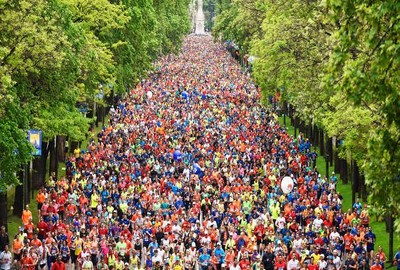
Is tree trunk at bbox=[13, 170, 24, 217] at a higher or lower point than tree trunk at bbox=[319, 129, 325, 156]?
higher

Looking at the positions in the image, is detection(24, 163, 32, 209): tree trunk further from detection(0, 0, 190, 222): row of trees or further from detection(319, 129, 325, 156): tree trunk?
detection(319, 129, 325, 156): tree trunk

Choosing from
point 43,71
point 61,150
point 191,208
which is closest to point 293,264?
point 191,208

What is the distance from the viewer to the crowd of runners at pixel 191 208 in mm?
29891

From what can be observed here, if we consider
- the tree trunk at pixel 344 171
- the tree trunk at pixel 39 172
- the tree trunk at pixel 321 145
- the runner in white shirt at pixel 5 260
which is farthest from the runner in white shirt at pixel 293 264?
the tree trunk at pixel 321 145

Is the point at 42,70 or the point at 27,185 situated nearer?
the point at 42,70

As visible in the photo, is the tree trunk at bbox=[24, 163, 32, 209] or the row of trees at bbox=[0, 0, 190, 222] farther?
the tree trunk at bbox=[24, 163, 32, 209]

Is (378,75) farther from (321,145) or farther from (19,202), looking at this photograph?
(321,145)

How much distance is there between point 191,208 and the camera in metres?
37.7

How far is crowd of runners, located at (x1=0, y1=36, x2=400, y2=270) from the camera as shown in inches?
1177

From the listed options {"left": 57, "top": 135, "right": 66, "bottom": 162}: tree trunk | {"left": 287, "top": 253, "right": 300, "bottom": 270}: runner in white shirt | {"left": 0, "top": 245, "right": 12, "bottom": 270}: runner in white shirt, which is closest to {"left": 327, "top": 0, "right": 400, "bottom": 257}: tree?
{"left": 287, "top": 253, "right": 300, "bottom": 270}: runner in white shirt

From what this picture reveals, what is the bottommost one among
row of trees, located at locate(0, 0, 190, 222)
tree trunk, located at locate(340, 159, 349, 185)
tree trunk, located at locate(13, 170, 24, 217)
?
tree trunk, located at locate(340, 159, 349, 185)

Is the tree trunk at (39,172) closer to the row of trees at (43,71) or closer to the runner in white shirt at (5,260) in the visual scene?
the row of trees at (43,71)

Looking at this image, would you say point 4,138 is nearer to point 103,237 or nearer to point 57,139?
point 103,237

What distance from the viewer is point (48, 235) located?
30719mm
